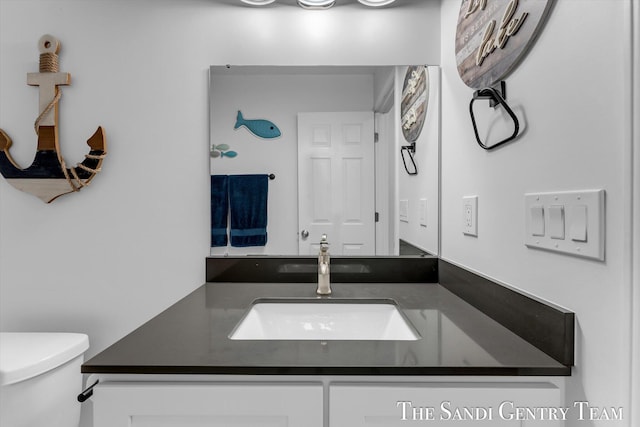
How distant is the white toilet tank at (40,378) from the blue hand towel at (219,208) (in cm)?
59

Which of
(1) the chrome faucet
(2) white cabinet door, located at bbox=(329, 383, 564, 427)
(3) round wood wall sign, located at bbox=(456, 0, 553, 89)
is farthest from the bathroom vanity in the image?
(3) round wood wall sign, located at bbox=(456, 0, 553, 89)

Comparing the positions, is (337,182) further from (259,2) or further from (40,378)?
(40,378)

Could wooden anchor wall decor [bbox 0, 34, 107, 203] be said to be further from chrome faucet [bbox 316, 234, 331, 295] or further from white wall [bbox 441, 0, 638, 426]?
white wall [bbox 441, 0, 638, 426]

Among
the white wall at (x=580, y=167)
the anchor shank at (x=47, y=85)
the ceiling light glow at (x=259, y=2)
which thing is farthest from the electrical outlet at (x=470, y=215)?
the anchor shank at (x=47, y=85)

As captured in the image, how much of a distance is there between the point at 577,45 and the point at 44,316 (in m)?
1.82

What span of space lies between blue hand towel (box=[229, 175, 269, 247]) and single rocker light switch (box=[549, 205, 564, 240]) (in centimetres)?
96

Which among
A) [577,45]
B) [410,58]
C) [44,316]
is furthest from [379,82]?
[44,316]

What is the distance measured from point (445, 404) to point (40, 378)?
1215 millimetres

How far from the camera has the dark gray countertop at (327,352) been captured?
0.65m

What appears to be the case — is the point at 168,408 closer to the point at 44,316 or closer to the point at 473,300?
the point at 473,300

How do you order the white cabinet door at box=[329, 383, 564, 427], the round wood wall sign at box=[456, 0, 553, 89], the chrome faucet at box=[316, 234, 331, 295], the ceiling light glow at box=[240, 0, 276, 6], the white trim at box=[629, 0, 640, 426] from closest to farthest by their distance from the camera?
the white trim at box=[629, 0, 640, 426] → the white cabinet door at box=[329, 383, 564, 427] → the round wood wall sign at box=[456, 0, 553, 89] → the chrome faucet at box=[316, 234, 331, 295] → the ceiling light glow at box=[240, 0, 276, 6]

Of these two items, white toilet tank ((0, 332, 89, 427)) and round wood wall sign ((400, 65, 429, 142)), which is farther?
round wood wall sign ((400, 65, 429, 142))

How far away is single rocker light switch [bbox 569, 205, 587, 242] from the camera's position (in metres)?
0.61

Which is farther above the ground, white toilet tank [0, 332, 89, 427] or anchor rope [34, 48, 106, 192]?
anchor rope [34, 48, 106, 192]
